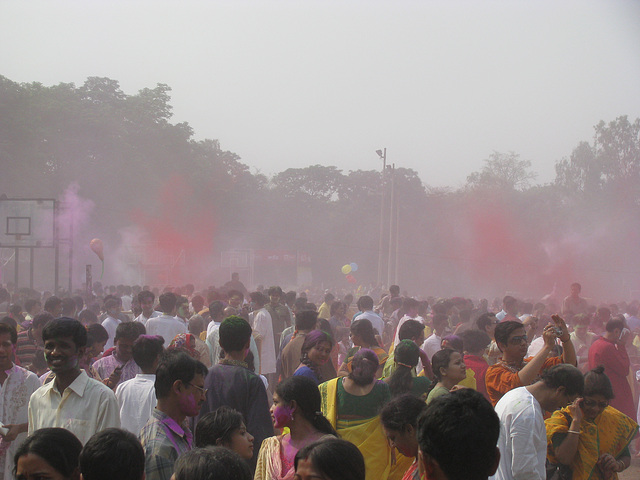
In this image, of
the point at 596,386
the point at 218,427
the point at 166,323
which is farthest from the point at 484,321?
the point at 218,427

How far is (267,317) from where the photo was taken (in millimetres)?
9984

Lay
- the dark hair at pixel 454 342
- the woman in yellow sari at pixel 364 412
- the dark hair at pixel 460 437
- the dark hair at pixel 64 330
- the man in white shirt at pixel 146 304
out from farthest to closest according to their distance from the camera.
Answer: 1. the man in white shirt at pixel 146 304
2. the dark hair at pixel 454 342
3. the woman in yellow sari at pixel 364 412
4. the dark hair at pixel 64 330
5. the dark hair at pixel 460 437

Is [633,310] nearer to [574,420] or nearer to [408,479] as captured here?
[574,420]

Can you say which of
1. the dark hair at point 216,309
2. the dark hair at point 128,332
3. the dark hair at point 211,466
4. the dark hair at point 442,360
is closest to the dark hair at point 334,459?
the dark hair at point 211,466

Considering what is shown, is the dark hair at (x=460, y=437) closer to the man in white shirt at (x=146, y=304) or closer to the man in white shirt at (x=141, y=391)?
the man in white shirt at (x=141, y=391)

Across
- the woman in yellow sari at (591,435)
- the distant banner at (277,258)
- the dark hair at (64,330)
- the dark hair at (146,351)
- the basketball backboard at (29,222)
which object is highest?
the basketball backboard at (29,222)

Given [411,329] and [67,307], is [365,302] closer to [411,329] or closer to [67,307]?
[411,329]

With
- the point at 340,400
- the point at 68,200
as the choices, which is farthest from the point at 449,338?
the point at 68,200

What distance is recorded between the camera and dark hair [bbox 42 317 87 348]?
4.14 m

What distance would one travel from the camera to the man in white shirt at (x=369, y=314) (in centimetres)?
1013

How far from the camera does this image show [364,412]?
4828 mm

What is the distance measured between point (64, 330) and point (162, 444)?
1.10 meters

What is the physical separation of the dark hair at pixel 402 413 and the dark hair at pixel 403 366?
1.55 m

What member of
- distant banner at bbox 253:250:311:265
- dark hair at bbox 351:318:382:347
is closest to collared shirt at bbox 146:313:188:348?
dark hair at bbox 351:318:382:347
